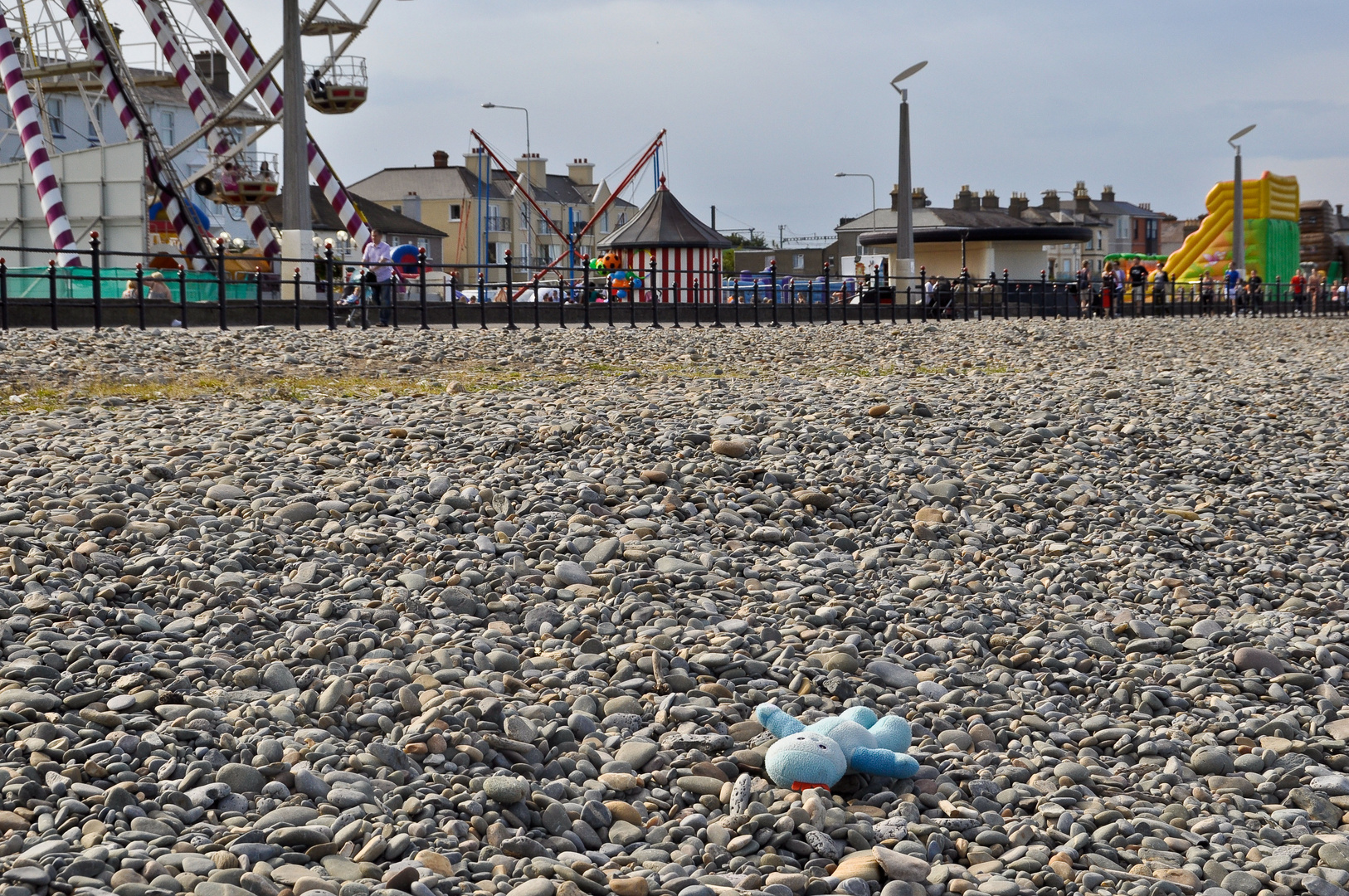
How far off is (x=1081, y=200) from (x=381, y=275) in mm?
70315

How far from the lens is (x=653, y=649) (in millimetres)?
4227

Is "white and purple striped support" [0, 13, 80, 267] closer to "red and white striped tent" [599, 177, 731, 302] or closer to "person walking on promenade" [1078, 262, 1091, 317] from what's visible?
"red and white striped tent" [599, 177, 731, 302]

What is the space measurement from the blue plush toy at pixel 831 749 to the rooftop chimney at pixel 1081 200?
83.4m

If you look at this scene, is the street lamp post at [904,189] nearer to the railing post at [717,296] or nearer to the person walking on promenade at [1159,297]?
the railing post at [717,296]

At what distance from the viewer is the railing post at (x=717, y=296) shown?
71.9 feet

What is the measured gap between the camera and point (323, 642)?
4066 mm

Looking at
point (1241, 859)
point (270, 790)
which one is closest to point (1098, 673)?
point (1241, 859)

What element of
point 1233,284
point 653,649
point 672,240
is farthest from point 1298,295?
point 653,649

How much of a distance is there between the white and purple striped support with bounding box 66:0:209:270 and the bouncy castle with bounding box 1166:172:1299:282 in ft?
113

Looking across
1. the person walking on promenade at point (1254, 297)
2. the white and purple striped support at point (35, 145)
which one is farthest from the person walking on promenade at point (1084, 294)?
the white and purple striped support at point (35, 145)

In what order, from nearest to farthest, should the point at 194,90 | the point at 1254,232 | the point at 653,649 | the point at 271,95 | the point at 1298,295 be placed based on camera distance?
the point at 653,649 → the point at 271,95 → the point at 194,90 → the point at 1298,295 → the point at 1254,232

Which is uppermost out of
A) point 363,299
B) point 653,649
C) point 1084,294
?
point 1084,294

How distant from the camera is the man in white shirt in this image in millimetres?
18125

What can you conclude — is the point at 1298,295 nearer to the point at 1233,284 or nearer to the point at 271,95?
the point at 1233,284
